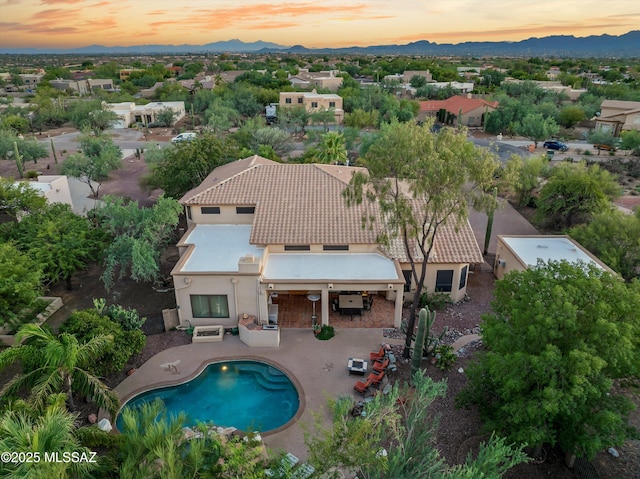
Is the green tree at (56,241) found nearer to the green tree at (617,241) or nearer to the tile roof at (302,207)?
the tile roof at (302,207)

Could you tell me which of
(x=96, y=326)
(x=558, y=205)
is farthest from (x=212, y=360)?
(x=558, y=205)

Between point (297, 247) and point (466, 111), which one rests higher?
point (297, 247)

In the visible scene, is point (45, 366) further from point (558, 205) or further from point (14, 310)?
point (558, 205)

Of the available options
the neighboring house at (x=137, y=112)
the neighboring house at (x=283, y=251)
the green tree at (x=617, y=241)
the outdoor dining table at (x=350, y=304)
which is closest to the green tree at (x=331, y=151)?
the neighboring house at (x=283, y=251)

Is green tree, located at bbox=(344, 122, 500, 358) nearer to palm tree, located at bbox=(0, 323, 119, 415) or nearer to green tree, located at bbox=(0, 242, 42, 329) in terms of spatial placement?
palm tree, located at bbox=(0, 323, 119, 415)

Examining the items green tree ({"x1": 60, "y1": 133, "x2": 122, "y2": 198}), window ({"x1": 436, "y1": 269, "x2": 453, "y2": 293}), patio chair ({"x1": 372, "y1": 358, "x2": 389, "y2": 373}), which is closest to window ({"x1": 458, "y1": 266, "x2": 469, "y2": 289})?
window ({"x1": 436, "y1": 269, "x2": 453, "y2": 293})

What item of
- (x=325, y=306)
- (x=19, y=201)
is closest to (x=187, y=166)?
(x=19, y=201)

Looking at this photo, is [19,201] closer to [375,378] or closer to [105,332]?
[105,332]
